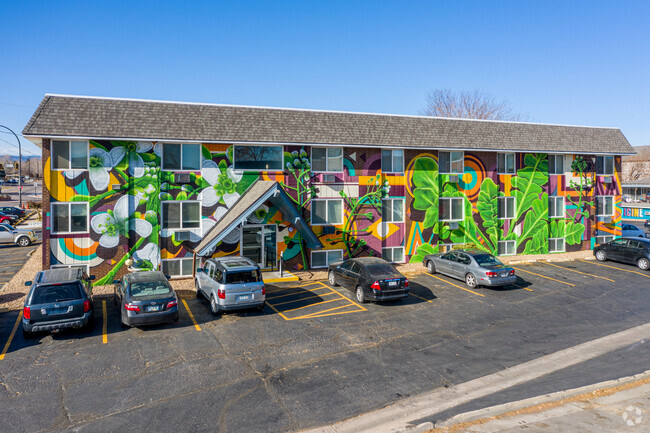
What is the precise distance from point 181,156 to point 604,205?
26895 millimetres

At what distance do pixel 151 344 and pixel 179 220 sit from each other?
29.0 feet

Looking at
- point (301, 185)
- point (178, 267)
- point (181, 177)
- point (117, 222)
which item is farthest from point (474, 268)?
point (117, 222)

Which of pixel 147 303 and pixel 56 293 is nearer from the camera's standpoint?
pixel 56 293

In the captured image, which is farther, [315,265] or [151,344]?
[315,265]

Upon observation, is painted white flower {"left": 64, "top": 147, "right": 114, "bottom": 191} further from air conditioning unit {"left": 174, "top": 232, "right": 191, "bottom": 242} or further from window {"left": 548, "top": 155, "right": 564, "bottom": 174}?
window {"left": 548, "top": 155, "right": 564, "bottom": 174}

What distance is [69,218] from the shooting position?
1847 cm

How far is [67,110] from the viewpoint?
18.3m

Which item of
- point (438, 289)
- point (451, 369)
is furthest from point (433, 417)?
point (438, 289)

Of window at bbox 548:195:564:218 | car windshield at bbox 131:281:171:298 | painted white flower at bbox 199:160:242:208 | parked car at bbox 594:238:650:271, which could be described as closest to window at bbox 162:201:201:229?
painted white flower at bbox 199:160:242:208

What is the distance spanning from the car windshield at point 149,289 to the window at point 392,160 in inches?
536

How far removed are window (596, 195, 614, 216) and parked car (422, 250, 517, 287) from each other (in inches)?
558

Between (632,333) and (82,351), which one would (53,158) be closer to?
(82,351)

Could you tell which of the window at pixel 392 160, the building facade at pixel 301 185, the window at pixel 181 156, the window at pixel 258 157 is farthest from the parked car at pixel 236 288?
the window at pixel 392 160

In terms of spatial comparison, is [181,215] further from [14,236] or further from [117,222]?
[14,236]
